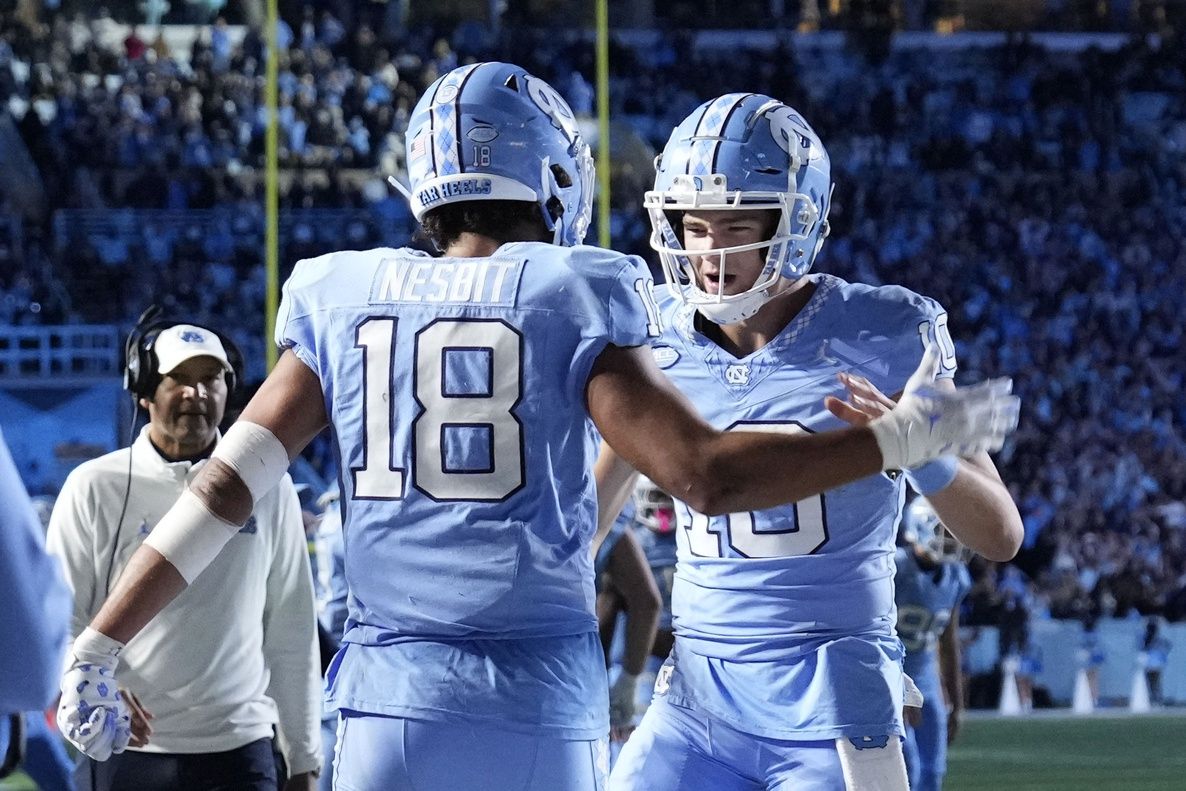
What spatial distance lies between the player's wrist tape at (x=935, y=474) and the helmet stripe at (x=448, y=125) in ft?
2.93

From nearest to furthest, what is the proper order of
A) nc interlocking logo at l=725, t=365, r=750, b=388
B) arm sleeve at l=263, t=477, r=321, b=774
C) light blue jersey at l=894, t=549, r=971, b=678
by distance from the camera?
nc interlocking logo at l=725, t=365, r=750, b=388 → arm sleeve at l=263, t=477, r=321, b=774 → light blue jersey at l=894, t=549, r=971, b=678

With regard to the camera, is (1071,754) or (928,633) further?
(1071,754)

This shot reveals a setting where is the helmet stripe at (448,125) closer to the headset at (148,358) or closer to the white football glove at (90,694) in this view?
the white football glove at (90,694)

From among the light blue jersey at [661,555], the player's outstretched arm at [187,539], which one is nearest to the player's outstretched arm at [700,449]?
the player's outstretched arm at [187,539]

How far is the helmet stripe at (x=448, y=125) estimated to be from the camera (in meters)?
2.45

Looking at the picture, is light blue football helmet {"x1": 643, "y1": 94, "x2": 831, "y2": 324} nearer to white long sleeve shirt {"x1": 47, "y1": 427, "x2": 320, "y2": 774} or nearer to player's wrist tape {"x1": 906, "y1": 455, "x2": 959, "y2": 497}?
player's wrist tape {"x1": 906, "y1": 455, "x2": 959, "y2": 497}

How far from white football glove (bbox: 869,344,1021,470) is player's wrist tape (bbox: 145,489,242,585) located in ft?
2.92

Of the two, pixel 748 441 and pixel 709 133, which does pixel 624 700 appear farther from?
pixel 748 441

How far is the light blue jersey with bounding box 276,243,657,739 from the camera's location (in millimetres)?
2256

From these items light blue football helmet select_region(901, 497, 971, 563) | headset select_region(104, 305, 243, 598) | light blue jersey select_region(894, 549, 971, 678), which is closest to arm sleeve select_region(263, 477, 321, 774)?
headset select_region(104, 305, 243, 598)

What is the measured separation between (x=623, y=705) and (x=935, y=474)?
236 centimetres

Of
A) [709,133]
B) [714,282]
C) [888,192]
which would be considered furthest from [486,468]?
[888,192]

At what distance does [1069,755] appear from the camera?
31.2 feet

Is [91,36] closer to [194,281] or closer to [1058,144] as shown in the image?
[194,281]
